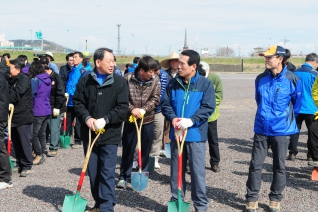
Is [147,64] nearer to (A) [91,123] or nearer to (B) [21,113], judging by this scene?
(A) [91,123]

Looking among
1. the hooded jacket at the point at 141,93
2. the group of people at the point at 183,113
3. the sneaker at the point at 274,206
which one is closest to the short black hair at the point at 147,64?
the group of people at the point at 183,113

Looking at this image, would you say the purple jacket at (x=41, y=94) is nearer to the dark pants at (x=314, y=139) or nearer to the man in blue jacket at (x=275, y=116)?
the man in blue jacket at (x=275, y=116)

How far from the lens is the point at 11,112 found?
658 cm

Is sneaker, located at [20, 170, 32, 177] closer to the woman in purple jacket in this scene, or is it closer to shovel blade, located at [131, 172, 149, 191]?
the woman in purple jacket

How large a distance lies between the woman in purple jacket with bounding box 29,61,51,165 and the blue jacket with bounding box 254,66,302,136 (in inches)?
161

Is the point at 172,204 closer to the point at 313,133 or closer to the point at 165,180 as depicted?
the point at 165,180

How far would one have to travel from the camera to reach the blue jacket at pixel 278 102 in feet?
16.9

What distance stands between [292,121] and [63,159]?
460 centimetres

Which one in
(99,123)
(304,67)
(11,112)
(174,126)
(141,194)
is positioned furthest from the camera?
(304,67)

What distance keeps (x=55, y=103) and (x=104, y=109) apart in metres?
3.64

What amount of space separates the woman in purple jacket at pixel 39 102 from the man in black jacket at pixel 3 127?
54.7 inches

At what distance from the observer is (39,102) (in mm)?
7602

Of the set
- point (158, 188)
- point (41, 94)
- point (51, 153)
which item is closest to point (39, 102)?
point (41, 94)

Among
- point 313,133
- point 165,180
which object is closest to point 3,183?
point 165,180
